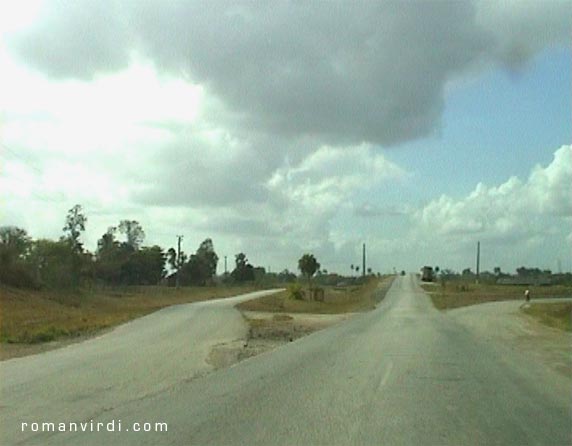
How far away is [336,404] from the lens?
1321cm

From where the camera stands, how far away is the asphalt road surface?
1036 centimetres

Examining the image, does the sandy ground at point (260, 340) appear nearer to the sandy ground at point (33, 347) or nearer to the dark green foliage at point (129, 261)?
the sandy ground at point (33, 347)

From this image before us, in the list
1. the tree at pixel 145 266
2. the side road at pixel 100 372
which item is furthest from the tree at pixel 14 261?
the tree at pixel 145 266

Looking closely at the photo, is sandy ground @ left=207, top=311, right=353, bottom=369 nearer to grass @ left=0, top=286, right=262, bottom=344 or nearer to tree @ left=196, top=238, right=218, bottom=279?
grass @ left=0, top=286, right=262, bottom=344

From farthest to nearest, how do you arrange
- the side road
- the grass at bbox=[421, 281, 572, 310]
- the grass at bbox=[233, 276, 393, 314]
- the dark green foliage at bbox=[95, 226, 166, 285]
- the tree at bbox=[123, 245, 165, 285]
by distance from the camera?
the tree at bbox=[123, 245, 165, 285] < the dark green foliage at bbox=[95, 226, 166, 285] < the grass at bbox=[421, 281, 572, 310] < the grass at bbox=[233, 276, 393, 314] < the side road

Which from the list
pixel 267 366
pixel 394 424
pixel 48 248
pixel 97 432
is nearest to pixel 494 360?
pixel 267 366

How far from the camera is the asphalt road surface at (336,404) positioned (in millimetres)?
10359

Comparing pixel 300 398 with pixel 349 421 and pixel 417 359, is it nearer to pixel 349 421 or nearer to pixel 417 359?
pixel 349 421

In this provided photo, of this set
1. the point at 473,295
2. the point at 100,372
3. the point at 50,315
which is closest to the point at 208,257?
the point at 473,295

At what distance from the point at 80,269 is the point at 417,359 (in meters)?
73.1

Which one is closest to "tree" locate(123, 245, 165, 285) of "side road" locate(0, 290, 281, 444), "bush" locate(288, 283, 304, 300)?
"bush" locate(288, 283, 304, 300)

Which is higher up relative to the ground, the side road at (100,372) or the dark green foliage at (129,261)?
the dark green foliage at (129,261)

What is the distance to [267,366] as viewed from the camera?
1994 cm

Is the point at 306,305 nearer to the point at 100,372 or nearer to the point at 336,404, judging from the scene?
the point at 100,372
